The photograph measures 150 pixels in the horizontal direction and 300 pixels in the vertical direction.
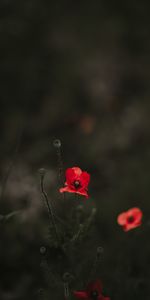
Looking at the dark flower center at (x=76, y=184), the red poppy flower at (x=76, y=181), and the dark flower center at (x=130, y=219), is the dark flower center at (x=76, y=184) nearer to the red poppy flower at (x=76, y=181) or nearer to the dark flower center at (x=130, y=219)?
the red poppy flower at (x=76, y=181)

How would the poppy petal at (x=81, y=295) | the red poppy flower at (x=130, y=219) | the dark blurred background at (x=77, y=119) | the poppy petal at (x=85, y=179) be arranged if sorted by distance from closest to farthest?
1. the poppy petal at (x=81, y=295)
2. the poppy petal at (x=85, y=179)
3. the red poppy flower at (x=130, y=219)
4. the dark blurred background at (x=77, y=119)

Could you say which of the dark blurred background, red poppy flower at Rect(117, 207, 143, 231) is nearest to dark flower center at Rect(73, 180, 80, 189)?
red poppy flower at Rect(117, 207, 143, 231)

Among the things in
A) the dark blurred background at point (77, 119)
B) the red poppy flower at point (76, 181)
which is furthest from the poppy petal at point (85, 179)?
the dark blurred background at point (77, 119)

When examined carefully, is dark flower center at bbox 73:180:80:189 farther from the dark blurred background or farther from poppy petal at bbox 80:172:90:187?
the dark blurred background

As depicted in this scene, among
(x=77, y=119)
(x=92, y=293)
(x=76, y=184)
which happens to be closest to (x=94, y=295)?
(x=92, y=293)

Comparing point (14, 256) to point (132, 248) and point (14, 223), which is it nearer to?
point (14, 223)

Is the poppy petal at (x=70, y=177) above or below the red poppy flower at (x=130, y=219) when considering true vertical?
above

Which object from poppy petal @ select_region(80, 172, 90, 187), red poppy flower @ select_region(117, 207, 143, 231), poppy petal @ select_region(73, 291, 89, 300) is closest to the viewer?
poppy petal @ select_region(73, 291, 89, 300)

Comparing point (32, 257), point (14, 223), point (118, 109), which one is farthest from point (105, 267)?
point (118, 109)
